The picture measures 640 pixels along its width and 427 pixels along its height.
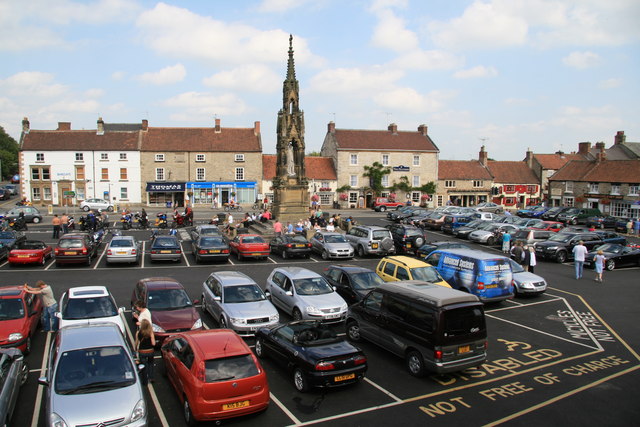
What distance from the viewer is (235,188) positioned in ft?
194

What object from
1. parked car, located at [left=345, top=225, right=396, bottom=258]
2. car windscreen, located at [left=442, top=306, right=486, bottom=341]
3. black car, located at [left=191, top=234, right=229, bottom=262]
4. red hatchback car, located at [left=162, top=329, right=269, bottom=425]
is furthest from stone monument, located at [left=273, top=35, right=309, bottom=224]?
red hatchback car, located at [left=162, top=329, right=269, bottom=425]

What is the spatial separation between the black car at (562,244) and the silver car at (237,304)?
1946 centimetres

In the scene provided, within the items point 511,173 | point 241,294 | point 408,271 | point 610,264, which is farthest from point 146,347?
point 511,173

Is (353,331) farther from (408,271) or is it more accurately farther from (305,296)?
(408,271)

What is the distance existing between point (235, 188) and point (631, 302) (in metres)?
47.6

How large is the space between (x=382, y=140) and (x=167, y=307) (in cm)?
5388

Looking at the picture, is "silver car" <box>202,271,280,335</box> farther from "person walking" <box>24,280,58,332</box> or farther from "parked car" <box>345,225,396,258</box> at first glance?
"parked car" <box>345,225,396,258</box>

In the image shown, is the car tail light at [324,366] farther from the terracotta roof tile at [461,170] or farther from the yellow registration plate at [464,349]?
the terracotta roof tile at [461,170]

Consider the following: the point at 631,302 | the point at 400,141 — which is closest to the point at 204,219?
the point at 400,141

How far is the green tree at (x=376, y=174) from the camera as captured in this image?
61.8 metres

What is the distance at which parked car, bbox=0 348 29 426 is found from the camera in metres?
8.05

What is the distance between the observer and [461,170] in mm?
66938

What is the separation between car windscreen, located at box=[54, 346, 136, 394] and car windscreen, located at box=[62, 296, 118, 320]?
13.0 ft

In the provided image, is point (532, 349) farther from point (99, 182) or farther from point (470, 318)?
point (99, 182)
